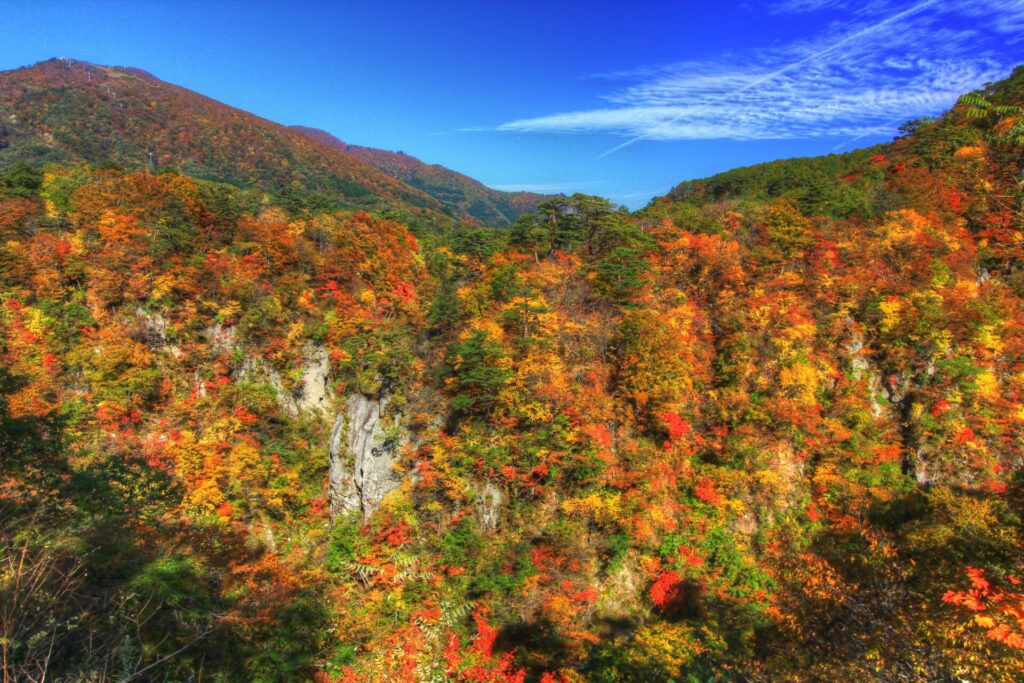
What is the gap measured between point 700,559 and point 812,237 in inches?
874

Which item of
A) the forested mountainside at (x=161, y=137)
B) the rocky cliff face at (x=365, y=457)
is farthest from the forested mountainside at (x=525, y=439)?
the forested mountainside at (x=161, y=137)

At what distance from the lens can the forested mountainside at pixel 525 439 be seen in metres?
11.7

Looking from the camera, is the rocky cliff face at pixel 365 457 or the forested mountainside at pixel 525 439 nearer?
the forested mountainside at pixel 525 439

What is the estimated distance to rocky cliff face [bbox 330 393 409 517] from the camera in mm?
19609

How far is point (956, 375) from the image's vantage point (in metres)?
21.9

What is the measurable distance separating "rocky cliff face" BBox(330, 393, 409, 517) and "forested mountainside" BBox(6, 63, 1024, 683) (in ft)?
0.49

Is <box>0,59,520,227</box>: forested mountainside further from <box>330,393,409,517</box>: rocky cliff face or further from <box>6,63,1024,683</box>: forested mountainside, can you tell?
<box>330,393,409,517</box>: rocky cliff face

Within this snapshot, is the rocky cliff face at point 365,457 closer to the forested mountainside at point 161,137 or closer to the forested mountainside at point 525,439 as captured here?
the forested mountainside at point 525,439

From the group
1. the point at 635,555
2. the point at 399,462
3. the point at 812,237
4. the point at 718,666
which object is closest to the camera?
the point at 718,666

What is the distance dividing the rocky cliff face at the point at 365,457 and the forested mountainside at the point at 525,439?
151 mm

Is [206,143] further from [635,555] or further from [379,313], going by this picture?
[635,555]

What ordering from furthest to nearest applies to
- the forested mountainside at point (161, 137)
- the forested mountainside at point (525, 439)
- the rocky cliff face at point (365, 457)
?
1. the forested mountainside at point (161, 137)
2. the rocky cliff face at point (365, 457)
3. the forested mountainside at point (525, 439)

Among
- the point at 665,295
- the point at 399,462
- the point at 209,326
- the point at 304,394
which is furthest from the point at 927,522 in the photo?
the point at 209,326

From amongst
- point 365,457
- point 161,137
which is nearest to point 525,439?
point 365,457
